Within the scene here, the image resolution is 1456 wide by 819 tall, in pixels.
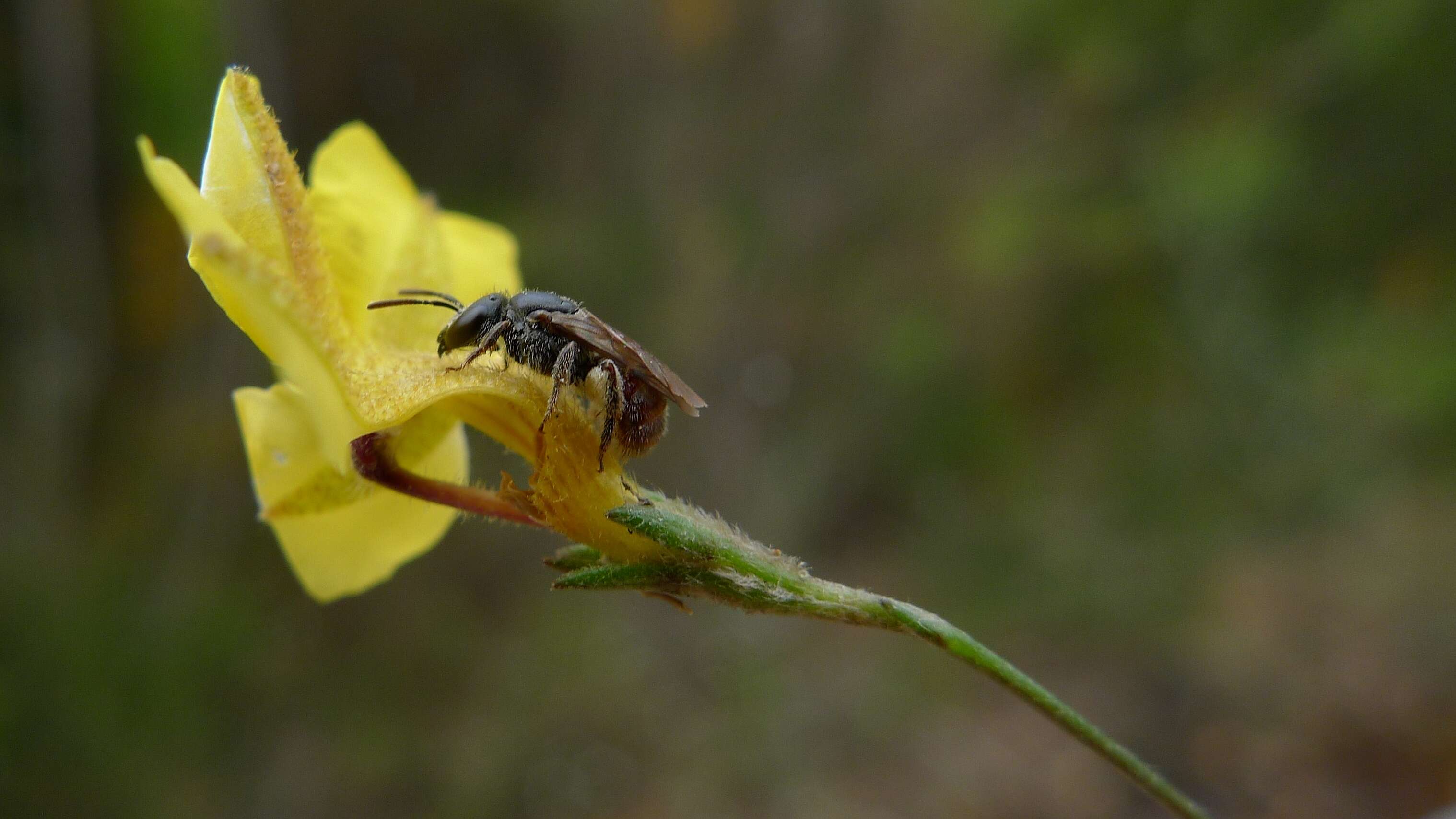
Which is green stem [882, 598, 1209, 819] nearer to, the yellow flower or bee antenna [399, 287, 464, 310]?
the yellow flower

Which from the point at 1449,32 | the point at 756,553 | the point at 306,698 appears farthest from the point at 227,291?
the point at 1449,32

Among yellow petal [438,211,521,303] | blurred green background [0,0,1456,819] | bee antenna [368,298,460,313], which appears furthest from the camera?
blurred green background [0,0,1456,819]

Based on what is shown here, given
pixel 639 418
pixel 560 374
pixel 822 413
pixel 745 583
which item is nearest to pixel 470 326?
pixel 560 374

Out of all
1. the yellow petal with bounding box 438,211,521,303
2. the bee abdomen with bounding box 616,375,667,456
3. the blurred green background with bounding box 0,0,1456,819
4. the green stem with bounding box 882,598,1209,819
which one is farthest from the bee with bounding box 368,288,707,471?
the blurred green background with bounding box 0,0,1456,819

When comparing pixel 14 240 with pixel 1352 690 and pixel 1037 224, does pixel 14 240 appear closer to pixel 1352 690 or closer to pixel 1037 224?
pixel 1037 224

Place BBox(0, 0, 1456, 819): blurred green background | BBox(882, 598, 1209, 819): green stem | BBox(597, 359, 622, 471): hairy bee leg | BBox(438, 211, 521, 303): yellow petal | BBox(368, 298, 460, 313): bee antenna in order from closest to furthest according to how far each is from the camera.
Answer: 1. BBox(882, 598, 1209, 819): green stem
2. BBox(597, 359, 622, 471): hairy bee leg
3. BBox(368, 298, 460, 313): bee antenna
4. BBox(438, 211, 521, 303): yellow petal
5. BBox(0, 0, 1456, 819): blurred green background

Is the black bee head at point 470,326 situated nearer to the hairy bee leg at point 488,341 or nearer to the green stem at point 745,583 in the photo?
the hairy bee leg at point 488,341

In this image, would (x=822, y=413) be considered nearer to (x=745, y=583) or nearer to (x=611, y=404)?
(x=611, y=404)
